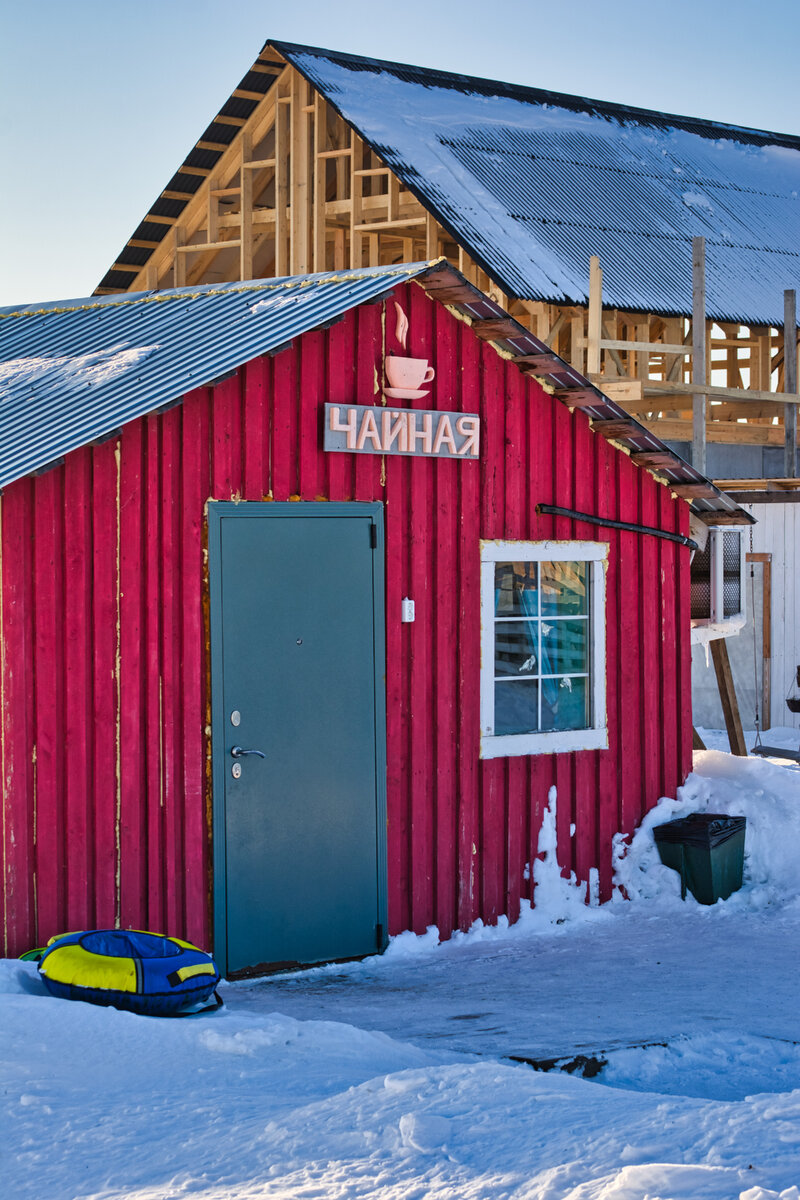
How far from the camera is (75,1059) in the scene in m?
5.39

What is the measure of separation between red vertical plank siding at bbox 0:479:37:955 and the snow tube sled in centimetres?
55

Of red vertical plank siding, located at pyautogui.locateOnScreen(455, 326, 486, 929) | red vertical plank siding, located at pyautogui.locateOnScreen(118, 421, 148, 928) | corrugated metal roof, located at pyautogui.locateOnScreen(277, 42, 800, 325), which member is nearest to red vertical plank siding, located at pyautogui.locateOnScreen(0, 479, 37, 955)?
red vertical plank siding, located at pyautogui.locateOnScreen(118, 421, 148, 928)

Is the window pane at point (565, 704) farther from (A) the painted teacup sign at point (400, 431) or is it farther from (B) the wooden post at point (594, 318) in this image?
(B) the wooden post at point (594, 318)

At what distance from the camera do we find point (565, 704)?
950 centimetres

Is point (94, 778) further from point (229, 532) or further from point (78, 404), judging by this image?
point (78, 404)

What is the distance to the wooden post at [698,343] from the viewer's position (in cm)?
1686

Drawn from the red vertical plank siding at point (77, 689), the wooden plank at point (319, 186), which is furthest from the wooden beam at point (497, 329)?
the wooden plank at point (319, 186)

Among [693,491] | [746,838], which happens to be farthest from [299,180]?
[746,838]

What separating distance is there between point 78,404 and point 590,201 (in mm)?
13522

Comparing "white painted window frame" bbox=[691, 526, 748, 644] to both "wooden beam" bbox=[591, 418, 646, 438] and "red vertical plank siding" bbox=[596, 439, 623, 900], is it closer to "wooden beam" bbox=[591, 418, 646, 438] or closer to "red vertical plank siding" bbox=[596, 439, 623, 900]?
"red vertical plank siding" bbox=[596, 439, 623, 900]

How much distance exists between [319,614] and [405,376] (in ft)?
5.14

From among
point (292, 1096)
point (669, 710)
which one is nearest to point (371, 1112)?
point (292, 1096)

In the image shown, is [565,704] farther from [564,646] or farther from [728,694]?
[728,694]

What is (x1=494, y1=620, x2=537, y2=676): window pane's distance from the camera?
30.0 ft
